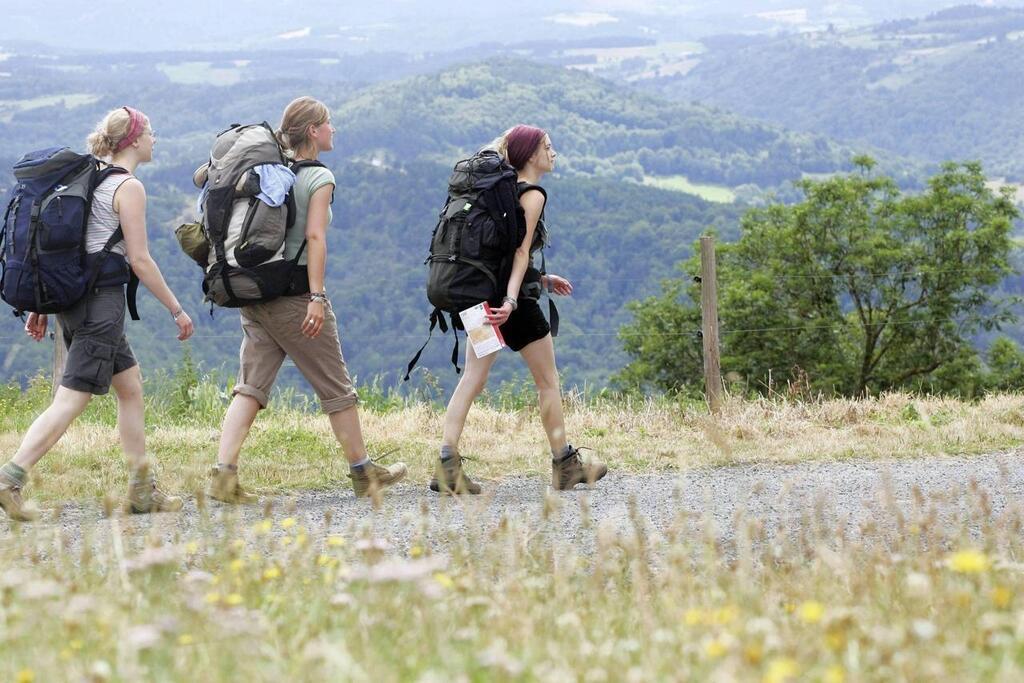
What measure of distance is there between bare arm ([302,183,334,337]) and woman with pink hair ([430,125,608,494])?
765 mm

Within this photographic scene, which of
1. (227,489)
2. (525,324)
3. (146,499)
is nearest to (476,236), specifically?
(525,324)

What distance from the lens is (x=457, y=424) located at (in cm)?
599

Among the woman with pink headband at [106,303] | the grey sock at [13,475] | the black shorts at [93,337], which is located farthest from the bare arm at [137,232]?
the grey sock at [13,475]

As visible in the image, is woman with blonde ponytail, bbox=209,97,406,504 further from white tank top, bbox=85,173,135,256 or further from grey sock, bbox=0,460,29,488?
A: grey sock, bbox=0,460,29,488

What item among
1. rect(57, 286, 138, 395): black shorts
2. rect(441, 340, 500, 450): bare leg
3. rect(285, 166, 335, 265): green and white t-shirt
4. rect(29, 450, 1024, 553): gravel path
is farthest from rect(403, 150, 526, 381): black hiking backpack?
rect(57, 286, 138, 395): black shorts

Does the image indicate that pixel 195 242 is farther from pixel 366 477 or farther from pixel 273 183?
pixel 366 477

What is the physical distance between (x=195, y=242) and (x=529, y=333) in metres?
1.49

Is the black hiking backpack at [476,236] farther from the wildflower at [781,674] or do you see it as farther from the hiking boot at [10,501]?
the wildflower at [781,674]

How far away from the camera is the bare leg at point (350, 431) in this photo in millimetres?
5770

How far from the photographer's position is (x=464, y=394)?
596cm

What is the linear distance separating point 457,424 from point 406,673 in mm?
3544

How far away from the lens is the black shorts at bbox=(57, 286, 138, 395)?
5262 millimetres

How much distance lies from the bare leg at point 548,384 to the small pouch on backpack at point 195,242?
1457mm

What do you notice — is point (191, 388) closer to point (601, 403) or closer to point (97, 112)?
point (601, 403)
